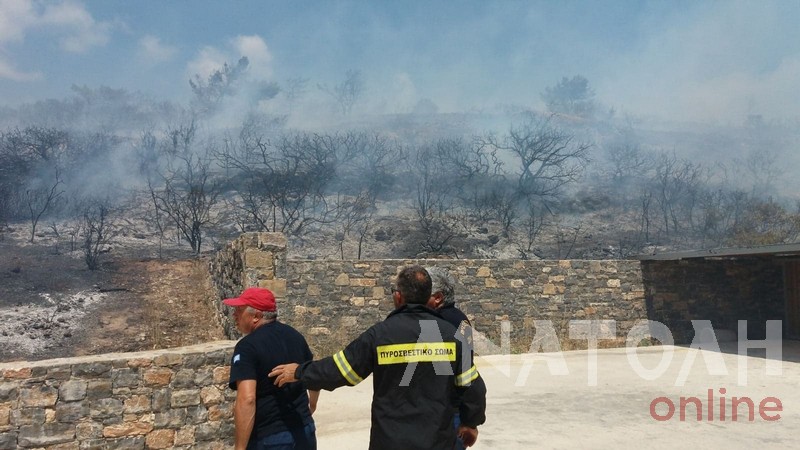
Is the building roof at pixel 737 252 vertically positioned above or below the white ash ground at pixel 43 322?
above

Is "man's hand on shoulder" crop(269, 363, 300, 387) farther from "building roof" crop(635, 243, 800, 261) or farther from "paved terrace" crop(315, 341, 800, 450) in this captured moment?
"building roof" crop(635, 243, 800, 261)

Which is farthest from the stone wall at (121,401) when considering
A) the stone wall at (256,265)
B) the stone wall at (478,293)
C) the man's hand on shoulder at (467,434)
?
the stone wall at (478,293)

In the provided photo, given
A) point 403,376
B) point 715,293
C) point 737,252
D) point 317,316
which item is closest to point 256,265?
point 317,316

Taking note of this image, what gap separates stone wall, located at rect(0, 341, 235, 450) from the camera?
14.1 ft

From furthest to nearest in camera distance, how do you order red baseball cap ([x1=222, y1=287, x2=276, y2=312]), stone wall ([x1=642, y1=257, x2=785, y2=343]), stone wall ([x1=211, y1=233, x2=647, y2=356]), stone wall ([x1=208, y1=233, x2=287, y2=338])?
stone wall ([x1=642, y1=257, x2=785, y2=343]), stone wall ([x1=211, y1=233, x2=647, y2=356]), stone wall ([x1=208, y1=233, x2=287, y2=338]), red baseball cap ([x1=222, y1=287, x2=276, y2=312])

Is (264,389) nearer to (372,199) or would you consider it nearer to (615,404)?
(615,404)

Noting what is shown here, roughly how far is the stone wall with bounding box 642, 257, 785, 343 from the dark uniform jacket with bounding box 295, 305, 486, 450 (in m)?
11.1

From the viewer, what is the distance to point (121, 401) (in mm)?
4570

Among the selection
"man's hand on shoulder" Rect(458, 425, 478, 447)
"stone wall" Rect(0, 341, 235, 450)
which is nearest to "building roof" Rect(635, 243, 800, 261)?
"man's hand on shoulder" Rect(458, 425, 478, 447)

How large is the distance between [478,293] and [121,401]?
27.4ft

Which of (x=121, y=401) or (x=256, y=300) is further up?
(x=256, y=300)

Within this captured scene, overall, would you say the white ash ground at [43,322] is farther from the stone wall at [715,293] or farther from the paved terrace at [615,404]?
the stone wall at [715,293]

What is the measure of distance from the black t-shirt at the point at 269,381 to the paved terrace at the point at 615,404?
270 cm

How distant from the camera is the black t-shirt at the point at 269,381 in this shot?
3.11m
